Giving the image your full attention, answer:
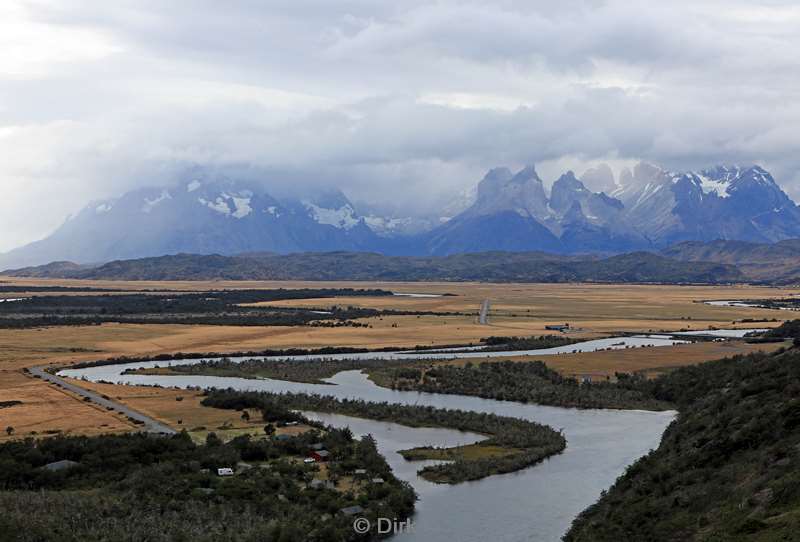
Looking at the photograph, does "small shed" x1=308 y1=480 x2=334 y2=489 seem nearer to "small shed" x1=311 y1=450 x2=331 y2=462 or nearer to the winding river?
the winding river

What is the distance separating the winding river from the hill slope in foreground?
217cm

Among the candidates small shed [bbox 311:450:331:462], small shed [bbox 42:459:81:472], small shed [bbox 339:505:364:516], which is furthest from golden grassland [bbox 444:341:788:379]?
small shed [bbox 42:459:81:472]

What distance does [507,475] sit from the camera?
48.0m

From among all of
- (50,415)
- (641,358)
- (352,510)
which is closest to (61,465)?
(352,510)

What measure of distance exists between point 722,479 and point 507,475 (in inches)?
583

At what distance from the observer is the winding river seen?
3912 centimetres

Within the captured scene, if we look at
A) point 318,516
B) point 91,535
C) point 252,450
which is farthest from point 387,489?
point 91,535

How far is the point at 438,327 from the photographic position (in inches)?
5305

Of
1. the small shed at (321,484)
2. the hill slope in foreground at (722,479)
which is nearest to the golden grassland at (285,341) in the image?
the small shed at (321,484)

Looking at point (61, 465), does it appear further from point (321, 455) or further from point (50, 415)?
point (50, 415)

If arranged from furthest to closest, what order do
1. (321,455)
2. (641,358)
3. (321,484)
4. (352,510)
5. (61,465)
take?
(641,358), (321,455), (61,465), (321,484), (352,510)

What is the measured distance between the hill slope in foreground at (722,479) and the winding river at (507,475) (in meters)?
2.17

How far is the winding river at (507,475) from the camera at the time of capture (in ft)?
128

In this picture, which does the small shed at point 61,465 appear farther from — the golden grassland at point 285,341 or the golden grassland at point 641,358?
the golden grassland at point 641,358
